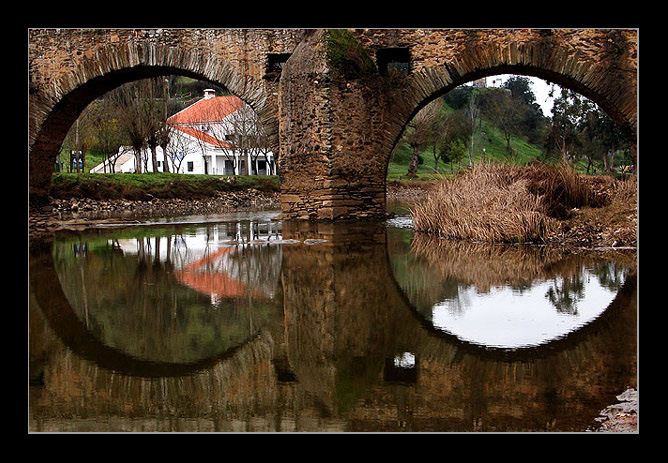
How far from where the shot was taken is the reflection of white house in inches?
1658

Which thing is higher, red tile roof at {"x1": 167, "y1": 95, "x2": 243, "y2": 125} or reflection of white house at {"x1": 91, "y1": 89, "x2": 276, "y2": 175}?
red tile roof at {"x1": 167, "y1": 95, "x2": 243, "y2": 125}

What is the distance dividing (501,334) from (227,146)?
4687 centimetres

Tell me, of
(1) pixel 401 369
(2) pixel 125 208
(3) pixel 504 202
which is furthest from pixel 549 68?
(2) pixel 125 208

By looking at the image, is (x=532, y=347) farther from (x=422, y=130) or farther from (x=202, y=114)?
(x=202, y=114)

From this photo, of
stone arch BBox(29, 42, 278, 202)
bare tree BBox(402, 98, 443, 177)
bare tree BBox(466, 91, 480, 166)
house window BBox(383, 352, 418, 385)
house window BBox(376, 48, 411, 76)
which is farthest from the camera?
bare tree BBox(466, 91, 480, 166)

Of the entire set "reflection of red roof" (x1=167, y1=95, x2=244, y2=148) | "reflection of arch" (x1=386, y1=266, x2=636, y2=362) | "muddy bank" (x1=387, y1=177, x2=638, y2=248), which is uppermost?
"reflection of red roof" (x1=167, y1=95, x2=244, y2=148)

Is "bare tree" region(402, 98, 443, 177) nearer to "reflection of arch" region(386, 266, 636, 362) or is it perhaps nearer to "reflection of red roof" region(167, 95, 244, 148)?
"reflection of red roof" region(167, 95, 244, 148)

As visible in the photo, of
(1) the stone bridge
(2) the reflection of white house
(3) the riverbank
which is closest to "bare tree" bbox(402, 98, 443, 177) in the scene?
(3) the riverbank

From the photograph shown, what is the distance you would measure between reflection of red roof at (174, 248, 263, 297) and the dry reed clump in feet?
16.2

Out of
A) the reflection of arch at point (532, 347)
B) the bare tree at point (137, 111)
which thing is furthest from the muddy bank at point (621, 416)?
the bare tree at point (137, 111)

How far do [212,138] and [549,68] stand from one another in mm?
38727

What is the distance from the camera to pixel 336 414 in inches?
134

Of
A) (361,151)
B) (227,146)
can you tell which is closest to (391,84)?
(361,151)

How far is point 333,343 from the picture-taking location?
4.80 meters
